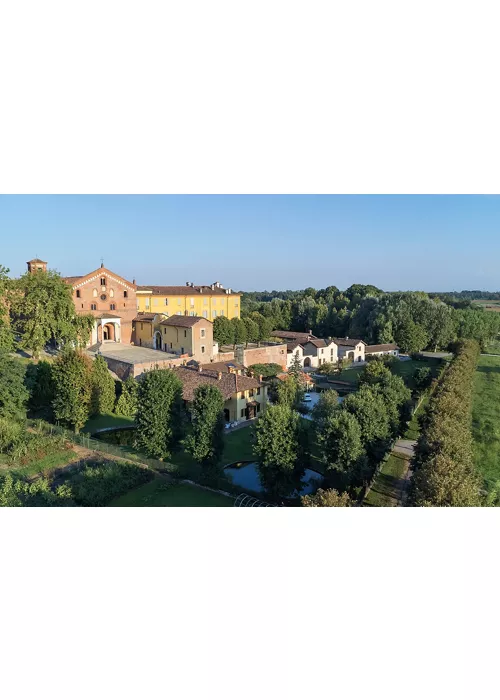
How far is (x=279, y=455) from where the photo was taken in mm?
9258

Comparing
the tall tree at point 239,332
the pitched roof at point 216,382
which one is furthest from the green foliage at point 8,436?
the tall tree at point 239,332

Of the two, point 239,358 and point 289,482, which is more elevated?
point 239,358

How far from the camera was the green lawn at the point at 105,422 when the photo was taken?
13.9 m

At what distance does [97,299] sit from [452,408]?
19562 mm

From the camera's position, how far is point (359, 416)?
10531 mm

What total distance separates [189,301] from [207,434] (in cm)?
2072

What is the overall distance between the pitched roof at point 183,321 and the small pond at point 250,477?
1163cm

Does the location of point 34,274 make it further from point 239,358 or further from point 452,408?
point 452,408

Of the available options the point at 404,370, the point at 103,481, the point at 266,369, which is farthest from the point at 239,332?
the point at 103,481

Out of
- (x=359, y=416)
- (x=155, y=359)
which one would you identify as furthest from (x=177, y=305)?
(x=359, y=416)

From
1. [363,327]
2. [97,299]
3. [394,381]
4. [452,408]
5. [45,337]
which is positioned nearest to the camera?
[452,408]

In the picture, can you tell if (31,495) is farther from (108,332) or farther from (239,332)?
(239,332)

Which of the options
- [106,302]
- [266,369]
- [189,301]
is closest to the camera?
[266,369]

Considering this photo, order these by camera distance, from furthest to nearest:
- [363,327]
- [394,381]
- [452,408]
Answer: [363,327]
[394,381]
[452,408]
